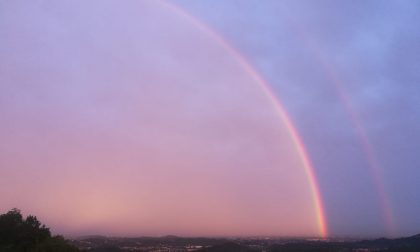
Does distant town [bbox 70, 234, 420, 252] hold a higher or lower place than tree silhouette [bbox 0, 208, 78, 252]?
higher

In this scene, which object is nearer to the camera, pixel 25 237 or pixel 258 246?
pixel 25 237

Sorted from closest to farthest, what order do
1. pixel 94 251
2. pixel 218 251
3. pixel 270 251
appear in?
pixel 94 251 → pixel 218 251 → pixel 270 251

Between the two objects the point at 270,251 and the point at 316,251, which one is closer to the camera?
the point at 316,251

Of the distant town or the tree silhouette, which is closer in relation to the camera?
the tree silhouette

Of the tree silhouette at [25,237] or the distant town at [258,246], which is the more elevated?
the distant town at [258,246]

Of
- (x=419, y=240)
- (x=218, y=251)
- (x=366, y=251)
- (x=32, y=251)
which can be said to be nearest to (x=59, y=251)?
(x=32, y=251)

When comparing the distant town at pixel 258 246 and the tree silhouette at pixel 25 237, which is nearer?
the tree silhouette at pixel 25 237

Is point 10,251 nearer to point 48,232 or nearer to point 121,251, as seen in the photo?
point 48,232

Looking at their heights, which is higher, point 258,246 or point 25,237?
point 258,246
